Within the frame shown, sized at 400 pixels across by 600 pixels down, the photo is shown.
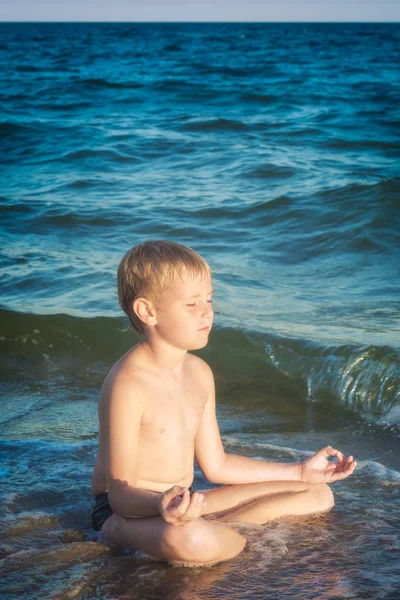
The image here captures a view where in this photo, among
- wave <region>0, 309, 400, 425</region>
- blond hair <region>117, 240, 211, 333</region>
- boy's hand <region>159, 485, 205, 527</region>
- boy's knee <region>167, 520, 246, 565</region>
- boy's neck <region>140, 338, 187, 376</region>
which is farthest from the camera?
wave <region>0, 309, 400, 425</region>

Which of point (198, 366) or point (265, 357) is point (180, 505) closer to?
point (198, 366)

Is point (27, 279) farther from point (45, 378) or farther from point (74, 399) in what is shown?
point (74, 399)

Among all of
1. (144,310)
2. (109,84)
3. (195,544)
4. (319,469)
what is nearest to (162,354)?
(144,310)

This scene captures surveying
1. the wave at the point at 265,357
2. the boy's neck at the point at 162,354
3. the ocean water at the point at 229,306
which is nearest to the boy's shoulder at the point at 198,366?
the boy's neck at the point at 162,354

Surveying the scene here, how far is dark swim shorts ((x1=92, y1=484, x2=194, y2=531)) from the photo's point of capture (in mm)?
3004

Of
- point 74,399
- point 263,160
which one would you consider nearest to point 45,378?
point 74,399

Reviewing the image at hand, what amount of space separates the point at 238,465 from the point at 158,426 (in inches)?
19.0

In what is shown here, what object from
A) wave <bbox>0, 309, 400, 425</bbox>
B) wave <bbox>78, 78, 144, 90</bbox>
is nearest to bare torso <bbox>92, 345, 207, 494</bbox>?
wave <bbox>0, 309, 400, 425</bbox>

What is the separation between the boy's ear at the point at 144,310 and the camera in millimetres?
2906

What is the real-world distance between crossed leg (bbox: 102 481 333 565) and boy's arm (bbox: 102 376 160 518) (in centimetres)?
8

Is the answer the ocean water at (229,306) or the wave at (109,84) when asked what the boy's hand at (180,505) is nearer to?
the ocean water at (229,306)

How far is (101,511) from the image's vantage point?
9.92 feet

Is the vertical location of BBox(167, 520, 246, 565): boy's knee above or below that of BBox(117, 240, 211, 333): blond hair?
below

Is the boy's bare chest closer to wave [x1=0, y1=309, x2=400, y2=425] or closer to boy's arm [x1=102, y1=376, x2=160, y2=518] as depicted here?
boy's arm [x1=102, y1=376, x2=160, y2=518]
